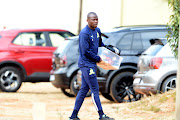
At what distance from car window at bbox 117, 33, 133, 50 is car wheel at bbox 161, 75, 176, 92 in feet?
5.73

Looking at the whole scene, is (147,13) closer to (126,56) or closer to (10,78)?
(10,78)

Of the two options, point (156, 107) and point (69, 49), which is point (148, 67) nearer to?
point (156, 107)

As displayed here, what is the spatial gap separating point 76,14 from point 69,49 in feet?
41.3

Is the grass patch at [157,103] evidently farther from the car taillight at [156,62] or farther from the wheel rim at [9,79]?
the wheel rim at [9,79]

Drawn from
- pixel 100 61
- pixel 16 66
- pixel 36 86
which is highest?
pixel 100 61

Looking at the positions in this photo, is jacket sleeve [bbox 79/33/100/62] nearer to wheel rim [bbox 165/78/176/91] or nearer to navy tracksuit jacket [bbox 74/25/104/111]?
navy tracksuit jacket [bbox 74/25/104/111]

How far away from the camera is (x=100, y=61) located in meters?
7.39

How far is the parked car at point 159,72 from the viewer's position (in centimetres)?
984

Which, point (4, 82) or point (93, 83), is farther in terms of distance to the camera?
point (4, 82)

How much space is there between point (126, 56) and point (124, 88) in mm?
716

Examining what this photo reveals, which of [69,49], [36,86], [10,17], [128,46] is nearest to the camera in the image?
[128,46]

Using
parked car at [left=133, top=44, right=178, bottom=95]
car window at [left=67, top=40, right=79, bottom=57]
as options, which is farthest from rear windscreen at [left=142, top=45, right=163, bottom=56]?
car window at [left=67, top=40, right=79, bottom=57]

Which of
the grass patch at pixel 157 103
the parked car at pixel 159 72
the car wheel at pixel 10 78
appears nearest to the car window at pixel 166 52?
the parked car at pixel 159 72

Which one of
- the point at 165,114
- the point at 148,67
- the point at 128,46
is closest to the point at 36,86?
the point at 128,46
